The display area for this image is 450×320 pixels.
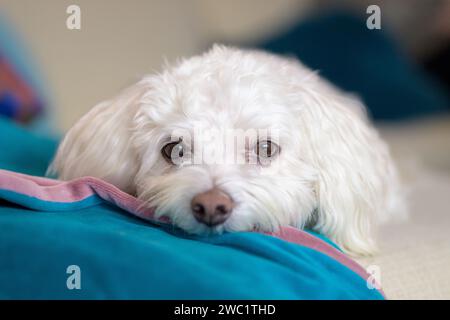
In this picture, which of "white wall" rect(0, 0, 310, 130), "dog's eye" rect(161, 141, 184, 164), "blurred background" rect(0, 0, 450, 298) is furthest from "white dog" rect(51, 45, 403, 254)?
"white wall" rect(0, 0, 310, 130)

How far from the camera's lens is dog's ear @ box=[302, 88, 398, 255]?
1.33 meters

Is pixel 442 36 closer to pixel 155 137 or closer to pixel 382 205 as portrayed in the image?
pixel 382 205

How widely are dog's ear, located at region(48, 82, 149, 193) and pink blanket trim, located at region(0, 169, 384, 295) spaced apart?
15 centimetres

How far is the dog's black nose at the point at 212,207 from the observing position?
1.12 metres

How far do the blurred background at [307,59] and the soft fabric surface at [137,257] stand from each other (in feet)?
0.86

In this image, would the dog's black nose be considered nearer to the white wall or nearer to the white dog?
the white dog

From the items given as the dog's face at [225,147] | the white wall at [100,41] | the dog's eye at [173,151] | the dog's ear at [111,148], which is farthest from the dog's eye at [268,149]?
A: the white wall at [100,41]

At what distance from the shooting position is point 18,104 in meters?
2.44

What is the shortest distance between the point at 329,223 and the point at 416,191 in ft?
2.79

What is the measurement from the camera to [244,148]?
1.29 m

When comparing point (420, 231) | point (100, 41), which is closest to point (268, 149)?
point (420, 231)

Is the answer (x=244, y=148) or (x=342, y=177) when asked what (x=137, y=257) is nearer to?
(x=244, y=148)

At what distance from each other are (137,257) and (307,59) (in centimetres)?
299

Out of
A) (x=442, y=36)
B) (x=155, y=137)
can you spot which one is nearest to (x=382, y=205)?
(x=155, y=137)
